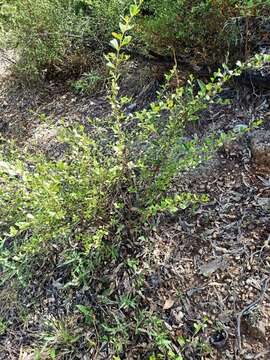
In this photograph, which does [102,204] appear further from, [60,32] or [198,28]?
[60,32]

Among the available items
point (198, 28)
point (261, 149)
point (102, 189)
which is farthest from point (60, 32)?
point (261, 149)

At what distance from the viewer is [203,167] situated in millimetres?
2008

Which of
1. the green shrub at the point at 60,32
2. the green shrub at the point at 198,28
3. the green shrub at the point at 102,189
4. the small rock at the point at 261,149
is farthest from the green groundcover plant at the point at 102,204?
the green shrub at the point at 60,32

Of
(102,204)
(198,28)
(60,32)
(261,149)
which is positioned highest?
(60,32)

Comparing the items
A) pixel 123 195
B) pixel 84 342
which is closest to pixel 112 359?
pixel 84 342

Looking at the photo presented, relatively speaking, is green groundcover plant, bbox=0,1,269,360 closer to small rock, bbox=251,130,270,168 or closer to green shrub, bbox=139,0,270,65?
small rock, bbox=251,130,270,168

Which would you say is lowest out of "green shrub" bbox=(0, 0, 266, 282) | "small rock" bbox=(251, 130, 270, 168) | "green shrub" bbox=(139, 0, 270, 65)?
"small rock" bbox=(251, 130, 270, 168)

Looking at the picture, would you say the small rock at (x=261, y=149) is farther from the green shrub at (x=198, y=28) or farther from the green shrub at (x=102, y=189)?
the green shrub at (x=198, y=28)

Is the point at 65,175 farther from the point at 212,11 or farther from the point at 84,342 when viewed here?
the point at 212,11

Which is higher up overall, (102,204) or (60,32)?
(60,32)

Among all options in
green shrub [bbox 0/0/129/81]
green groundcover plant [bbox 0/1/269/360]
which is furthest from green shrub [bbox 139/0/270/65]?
green shrub [bbox 0/0/129/81]

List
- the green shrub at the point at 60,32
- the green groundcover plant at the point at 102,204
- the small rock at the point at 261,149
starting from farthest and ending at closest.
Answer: the green shrub at the point at 60,32 < the small rock at the point at 261,149 < the green groundcover plant at the point at 102,204

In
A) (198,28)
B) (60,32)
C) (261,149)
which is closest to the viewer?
(261,149)

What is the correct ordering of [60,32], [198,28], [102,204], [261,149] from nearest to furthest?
[102,204]
[261,149]
[198,28]
[60,32]
